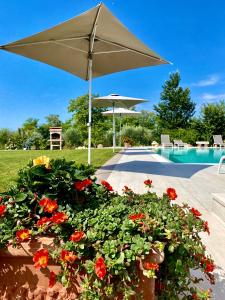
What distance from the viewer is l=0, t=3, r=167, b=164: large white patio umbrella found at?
549 centimetres

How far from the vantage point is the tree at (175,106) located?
3000cm

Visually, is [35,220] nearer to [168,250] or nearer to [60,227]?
[60,227]

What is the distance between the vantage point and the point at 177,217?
4.66 feet

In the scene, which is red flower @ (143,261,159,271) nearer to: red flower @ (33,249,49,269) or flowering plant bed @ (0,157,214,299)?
flowering plant bed @ (0,157,214,299)

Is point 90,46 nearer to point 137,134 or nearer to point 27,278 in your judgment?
point 27,278

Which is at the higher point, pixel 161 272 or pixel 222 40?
pixel 222 40

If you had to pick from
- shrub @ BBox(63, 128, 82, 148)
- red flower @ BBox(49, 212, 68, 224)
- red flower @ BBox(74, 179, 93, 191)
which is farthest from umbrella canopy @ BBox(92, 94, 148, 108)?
red flower @ BBox(49, 212, 68, 224)

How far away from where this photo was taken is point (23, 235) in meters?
1.24

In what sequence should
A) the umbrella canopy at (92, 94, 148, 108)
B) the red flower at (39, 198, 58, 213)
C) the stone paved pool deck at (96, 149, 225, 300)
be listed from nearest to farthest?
the red flower at (39, 198, 58, 213), the stone paved pool deck at (96, 149, 225, 300), the umbrella canopy at (92, 94, 148, 108)

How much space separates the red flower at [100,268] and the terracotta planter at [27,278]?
0.20m

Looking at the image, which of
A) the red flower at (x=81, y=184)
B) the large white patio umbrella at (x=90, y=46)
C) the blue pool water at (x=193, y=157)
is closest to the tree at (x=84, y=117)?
the blue pool water at (x=193, y=157)

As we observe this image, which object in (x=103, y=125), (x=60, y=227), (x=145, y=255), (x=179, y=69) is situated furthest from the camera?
(x=179, y=69)

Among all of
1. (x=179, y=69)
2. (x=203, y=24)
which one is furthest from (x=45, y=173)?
(x=203, y=24)

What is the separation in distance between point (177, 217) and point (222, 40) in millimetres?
47301
